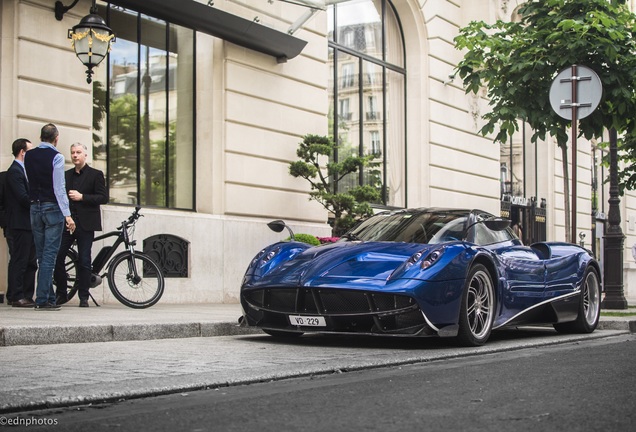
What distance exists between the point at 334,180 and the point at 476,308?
8.28m

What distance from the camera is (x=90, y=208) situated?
434 inches

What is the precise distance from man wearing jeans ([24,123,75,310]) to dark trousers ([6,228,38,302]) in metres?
0.45

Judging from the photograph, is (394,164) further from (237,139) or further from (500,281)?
(500,281)

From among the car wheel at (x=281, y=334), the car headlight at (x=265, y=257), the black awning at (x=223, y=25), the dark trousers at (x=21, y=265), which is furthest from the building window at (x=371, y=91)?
the car headlight at (x=265, y=257)

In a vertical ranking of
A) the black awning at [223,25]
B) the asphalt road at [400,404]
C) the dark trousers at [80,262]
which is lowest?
the asphalt road at [400,404]

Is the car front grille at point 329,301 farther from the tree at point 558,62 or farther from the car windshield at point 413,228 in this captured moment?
the tree at point 558,62

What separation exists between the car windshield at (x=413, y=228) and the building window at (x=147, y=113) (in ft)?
18.5

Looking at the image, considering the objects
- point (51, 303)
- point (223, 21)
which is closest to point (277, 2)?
point (223, 21)

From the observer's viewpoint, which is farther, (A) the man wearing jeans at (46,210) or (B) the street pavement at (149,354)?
(A) the man wearing jeans at (46,210)

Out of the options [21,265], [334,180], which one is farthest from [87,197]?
[334,180]

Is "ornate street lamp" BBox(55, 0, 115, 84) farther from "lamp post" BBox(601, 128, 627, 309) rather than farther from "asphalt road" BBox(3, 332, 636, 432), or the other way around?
"lamp post" BBox(601, 128, 627, 309)

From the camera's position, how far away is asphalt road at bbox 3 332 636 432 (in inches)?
162

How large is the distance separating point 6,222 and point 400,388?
707cm

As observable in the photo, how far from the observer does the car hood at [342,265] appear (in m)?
7.82
